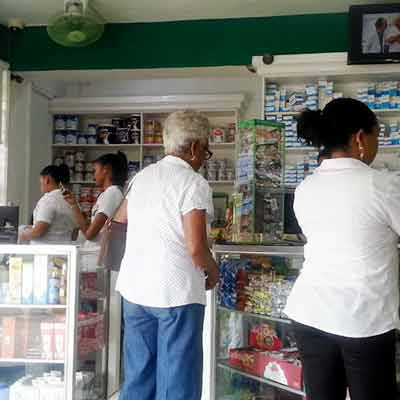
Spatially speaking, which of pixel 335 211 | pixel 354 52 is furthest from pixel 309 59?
pixel 335 211

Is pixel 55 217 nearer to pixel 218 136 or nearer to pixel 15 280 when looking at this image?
pixel 15 280

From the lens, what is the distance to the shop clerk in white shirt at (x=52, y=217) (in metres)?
3.80

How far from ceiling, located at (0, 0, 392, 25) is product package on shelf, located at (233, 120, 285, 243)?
193 cm

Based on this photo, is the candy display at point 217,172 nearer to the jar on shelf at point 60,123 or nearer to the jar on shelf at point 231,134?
the jar on shelf at point 231,134

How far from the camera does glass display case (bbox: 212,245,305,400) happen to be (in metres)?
2.78

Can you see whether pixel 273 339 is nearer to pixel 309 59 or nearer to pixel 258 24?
pixel 309 59

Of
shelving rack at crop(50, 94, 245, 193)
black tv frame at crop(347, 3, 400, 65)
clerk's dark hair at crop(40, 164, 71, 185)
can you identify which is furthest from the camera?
shelving rack at crop(50, 94, 245, 193)

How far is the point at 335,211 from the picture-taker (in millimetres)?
1612

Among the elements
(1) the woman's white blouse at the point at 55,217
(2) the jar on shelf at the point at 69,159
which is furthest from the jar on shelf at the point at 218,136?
(1) the woman's white blouse at the point at 55,217

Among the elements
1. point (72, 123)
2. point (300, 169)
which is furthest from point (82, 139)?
point (300, 169)

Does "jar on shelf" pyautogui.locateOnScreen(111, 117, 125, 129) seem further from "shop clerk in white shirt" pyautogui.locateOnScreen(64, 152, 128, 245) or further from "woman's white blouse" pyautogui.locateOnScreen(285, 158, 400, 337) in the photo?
"woman's white blouse" pyautogui.locateOnScreen(285, 158, 400, 337)

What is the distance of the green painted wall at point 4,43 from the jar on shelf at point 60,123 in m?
1.08

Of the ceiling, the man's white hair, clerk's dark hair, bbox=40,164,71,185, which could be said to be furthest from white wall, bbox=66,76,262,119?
the man's white hair

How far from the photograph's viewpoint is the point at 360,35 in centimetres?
438
